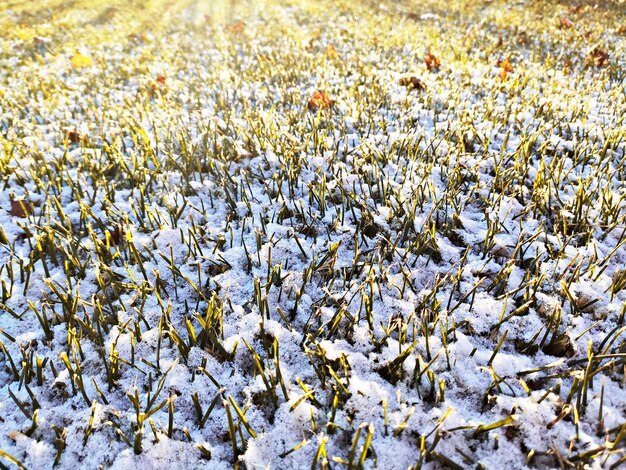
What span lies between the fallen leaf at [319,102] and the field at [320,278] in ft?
0.32

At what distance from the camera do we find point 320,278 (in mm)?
1963

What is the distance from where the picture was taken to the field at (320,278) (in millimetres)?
1347

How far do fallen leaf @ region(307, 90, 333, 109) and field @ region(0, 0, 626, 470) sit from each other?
0.10 metres

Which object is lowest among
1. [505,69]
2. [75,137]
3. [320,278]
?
[320,278]

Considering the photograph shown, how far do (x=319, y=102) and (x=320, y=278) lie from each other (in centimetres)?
225

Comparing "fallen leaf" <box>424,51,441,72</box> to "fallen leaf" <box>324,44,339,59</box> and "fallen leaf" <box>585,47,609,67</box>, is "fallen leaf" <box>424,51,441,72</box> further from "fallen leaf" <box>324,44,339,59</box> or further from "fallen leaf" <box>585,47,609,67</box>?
"fallen leaf" <box>585,47,609,67</box>

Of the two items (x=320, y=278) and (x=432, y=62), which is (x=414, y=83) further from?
(x=320, y=278)

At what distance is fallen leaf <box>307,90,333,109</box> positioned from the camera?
3664 millimetres

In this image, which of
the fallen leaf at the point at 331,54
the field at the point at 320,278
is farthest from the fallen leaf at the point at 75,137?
the fallen leaf at the point at 331,54

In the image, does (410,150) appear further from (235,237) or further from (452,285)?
(235,237)

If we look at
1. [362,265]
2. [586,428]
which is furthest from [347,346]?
[586,428]

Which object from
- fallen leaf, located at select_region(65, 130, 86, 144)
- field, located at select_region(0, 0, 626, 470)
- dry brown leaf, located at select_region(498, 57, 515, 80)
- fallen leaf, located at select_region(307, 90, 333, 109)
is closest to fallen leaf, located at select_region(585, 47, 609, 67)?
field, located at select_region(0, 0, 626, 470)

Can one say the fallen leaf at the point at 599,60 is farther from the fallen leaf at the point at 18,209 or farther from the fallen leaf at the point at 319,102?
the fallen leaf at the point at 18,209

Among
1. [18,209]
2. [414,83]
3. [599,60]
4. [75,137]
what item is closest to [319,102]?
[414,83]
